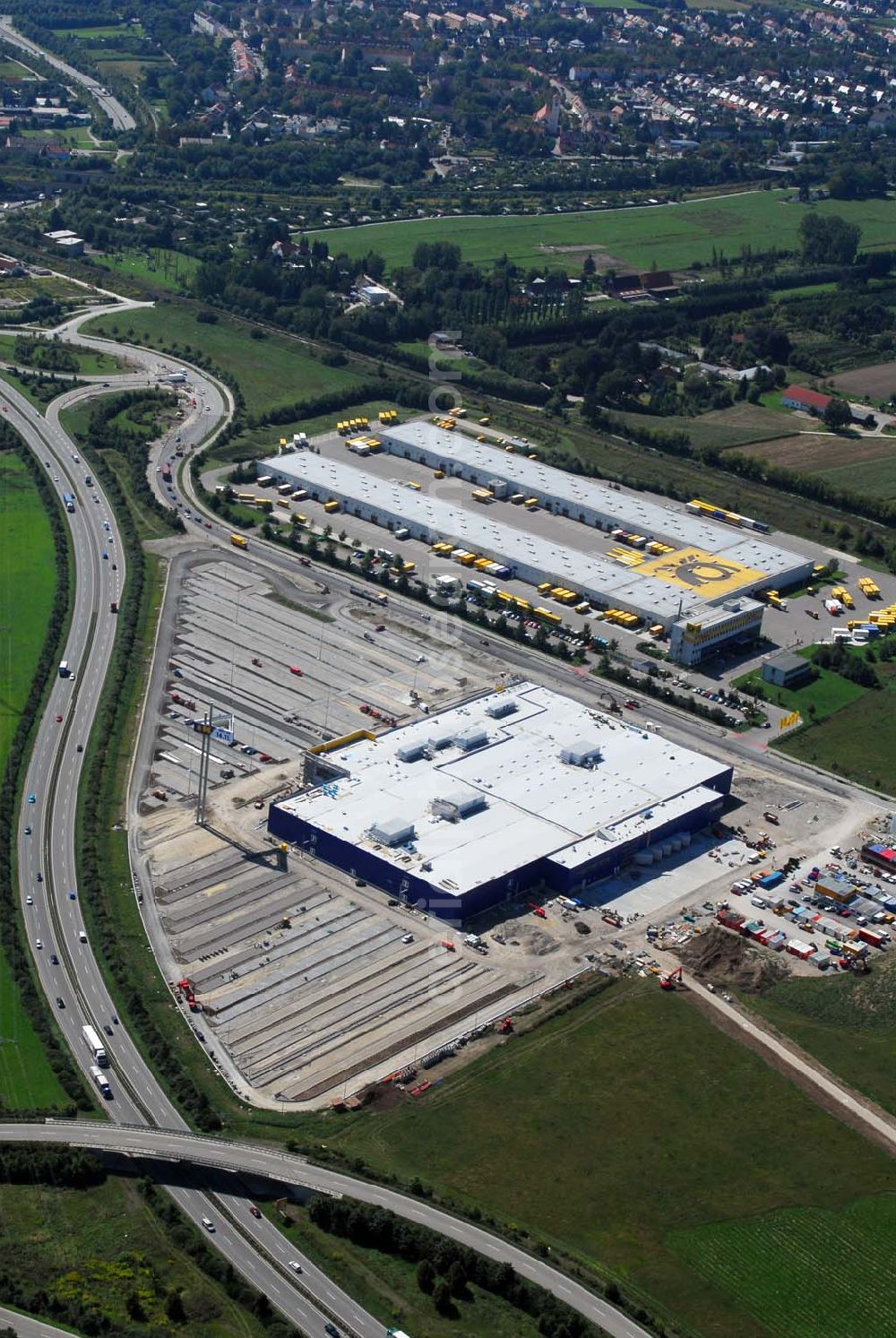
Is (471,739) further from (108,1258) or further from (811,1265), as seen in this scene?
(108,1258)

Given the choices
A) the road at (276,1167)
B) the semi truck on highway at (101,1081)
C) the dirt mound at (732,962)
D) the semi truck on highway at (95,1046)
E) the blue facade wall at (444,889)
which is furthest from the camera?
the blue facade wall at (444,889)

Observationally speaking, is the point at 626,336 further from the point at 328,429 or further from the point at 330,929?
the point at 330,929

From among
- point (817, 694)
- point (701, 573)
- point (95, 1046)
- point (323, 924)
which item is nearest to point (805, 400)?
point (701, 573)

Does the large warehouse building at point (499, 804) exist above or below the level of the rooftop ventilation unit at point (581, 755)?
below

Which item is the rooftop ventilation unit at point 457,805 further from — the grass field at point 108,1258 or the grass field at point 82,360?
the grass field at point 82,360

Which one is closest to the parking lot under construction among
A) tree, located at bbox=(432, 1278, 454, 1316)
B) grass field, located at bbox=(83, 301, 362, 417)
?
tree, located at bbox=(432, 1278, 454, 1316)

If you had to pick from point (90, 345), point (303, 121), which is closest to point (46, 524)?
point (90, 345)

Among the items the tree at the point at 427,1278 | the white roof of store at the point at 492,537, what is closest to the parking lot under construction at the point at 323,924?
the tree at the point at 427,1278
